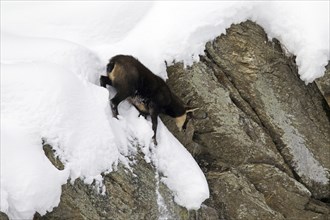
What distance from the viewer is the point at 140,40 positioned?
1071 centimetres

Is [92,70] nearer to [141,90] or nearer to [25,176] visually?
[141,90]

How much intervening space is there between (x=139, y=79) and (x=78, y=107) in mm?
1403

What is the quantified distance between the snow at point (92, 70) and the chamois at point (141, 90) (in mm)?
232

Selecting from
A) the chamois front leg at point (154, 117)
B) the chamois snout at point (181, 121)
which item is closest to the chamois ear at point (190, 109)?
the chamois snout at point (181, 121)

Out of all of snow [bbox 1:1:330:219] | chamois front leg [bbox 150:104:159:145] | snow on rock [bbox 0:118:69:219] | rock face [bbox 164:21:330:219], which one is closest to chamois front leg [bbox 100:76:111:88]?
snow [bbox 1:1:330:219]

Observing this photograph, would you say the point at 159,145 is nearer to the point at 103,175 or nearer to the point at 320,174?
the point at 103,175

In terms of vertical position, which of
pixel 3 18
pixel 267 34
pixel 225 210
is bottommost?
pixel 225 210

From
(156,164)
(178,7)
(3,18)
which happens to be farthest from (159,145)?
(3,18)

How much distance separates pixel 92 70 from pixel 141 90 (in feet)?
2.87

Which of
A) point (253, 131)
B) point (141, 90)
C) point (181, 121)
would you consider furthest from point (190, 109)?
point (253, 131)

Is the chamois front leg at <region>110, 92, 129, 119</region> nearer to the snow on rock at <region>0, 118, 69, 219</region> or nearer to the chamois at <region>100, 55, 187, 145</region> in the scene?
the chamois at <region>100, 55, 187, 145</region>

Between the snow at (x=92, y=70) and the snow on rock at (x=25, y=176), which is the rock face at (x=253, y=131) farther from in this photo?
the snow on rock at (x=25, y=176)

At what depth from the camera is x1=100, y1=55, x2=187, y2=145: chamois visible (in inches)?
368

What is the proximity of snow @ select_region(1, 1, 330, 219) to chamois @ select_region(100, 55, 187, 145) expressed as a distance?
232mm
